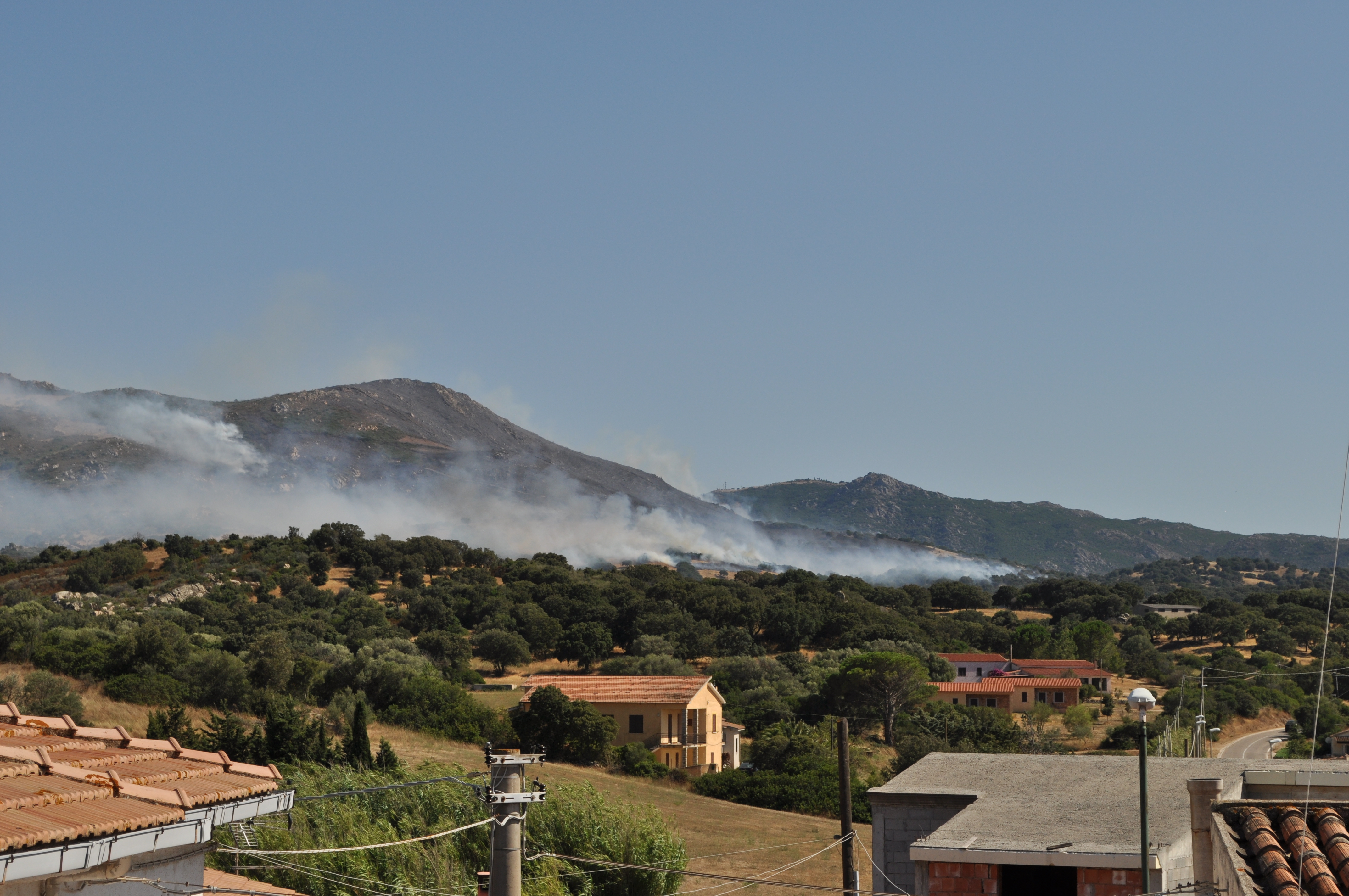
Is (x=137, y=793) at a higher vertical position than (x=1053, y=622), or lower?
higher

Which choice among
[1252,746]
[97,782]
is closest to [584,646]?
[1252,746]

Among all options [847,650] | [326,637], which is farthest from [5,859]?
[847,650]

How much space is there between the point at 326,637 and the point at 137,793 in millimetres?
69897

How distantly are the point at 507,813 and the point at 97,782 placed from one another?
4.01 metres

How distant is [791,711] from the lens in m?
61.8

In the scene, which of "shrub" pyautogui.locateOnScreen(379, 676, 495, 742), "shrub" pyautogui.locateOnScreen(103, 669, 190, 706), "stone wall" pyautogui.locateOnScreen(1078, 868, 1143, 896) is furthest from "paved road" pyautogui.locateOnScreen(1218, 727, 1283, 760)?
"shrub" pyautogui.locateOnScreen(103, 669, 190, 706)

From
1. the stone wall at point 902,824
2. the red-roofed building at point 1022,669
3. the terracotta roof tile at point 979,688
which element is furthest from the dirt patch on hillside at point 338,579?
the stone wall at point 902,824

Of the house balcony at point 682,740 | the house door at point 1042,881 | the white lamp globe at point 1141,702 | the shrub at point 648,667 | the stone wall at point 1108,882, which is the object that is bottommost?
the house balcony at point 682,740

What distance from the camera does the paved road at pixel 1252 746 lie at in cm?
5056

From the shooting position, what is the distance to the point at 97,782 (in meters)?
5.82

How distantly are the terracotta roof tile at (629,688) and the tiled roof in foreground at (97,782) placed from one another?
159 ft

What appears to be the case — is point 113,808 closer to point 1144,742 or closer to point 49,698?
point 1144,742

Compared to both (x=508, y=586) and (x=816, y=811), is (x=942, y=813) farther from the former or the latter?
(x=508, y=586)

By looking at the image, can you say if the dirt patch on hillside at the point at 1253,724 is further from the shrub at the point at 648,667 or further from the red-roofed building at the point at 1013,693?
the shrub at the point at 648,667
